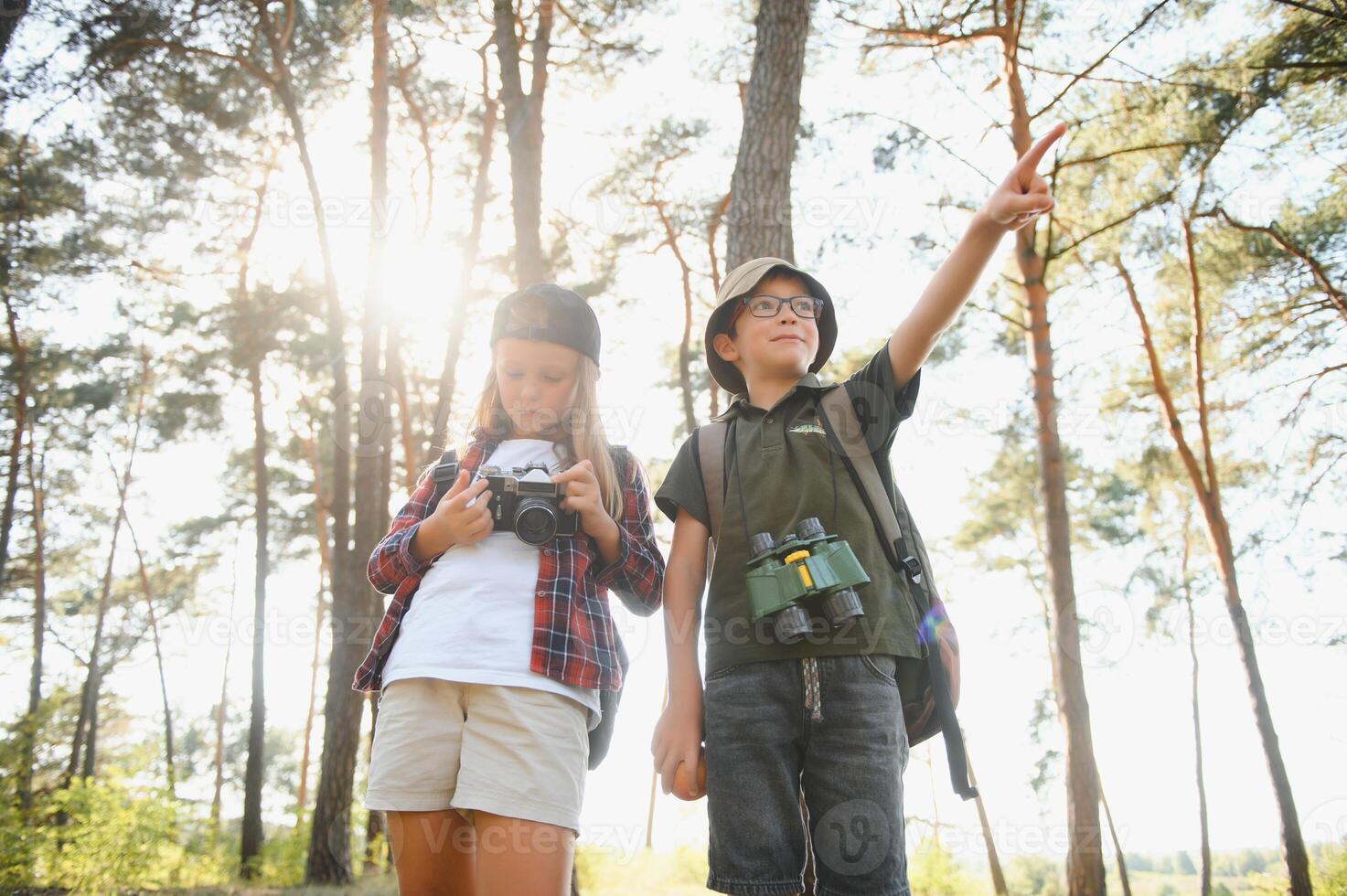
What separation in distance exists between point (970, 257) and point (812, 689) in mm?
1004

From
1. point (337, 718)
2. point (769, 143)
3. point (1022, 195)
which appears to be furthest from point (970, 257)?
point (337, 718)

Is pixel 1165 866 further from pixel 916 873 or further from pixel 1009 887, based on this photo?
pixel 916 873

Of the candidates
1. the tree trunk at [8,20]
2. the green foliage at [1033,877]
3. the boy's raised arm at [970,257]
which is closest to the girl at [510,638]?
the boy's raised arm at [970,257]

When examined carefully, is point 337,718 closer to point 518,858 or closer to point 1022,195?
point 518,858

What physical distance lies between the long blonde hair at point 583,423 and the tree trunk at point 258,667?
11.3 m

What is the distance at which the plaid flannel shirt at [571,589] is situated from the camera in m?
1.99

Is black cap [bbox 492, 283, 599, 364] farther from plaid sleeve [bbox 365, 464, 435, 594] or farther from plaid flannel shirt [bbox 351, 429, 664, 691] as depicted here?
plaid sleeve [bbox 365, 464, 435, 594]

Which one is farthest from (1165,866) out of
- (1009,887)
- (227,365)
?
(227,365)

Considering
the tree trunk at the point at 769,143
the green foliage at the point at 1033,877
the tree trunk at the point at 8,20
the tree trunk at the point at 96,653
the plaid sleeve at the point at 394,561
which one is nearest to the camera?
the plaid sleeve at the point at 394,561

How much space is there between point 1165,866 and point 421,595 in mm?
18315

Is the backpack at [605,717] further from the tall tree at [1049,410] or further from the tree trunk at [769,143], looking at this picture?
the tall tree at [1049,410]

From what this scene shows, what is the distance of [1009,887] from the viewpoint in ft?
43.5

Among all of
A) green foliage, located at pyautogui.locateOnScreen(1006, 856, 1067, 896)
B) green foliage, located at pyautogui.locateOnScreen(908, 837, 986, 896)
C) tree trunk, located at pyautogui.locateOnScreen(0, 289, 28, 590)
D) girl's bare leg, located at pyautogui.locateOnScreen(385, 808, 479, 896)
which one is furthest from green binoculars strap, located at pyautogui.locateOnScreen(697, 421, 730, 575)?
tree trunk, located at pyautogui.locateOnScreen(0, 289, 28, 590)

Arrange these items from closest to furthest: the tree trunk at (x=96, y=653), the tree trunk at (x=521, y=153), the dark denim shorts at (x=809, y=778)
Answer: the dark denim shorts at (x=809, y=778)
the tree trunk at (x=521, y=153)
the tree trunk at (x=96, y=653)
